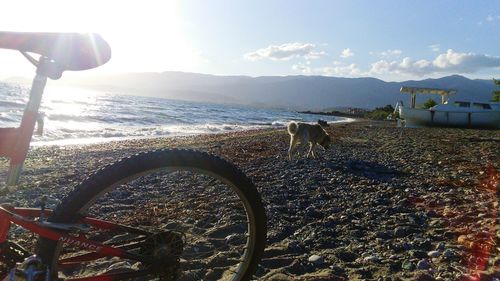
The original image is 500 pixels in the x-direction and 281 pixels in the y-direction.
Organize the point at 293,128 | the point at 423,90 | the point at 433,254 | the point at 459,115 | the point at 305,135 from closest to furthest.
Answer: the point at 433,254 < the point at 305,135 < the point at 293,128 < the point at 459,115 < the point at 423,90

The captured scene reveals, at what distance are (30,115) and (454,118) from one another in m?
33.0

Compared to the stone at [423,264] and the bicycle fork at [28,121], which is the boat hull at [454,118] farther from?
the bicycle fork at [28,121]

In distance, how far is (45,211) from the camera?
260 centimetres

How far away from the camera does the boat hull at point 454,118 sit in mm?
30078

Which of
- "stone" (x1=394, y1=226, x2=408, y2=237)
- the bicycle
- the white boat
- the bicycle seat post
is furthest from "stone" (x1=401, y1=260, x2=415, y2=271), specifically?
the white boat

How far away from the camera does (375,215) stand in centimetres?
574

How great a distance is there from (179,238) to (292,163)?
368 inches

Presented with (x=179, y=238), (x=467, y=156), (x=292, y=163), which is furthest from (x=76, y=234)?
(x=467, y=156)

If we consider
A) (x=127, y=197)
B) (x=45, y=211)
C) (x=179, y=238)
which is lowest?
(x=127, y=197)

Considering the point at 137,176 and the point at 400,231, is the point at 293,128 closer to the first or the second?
the point at 400,231

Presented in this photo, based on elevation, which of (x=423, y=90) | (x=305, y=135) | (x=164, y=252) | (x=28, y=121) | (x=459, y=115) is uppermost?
(x=423, y=90)

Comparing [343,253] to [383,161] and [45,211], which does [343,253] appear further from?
[383,161]

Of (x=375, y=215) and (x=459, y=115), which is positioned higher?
(x=459, y=115)

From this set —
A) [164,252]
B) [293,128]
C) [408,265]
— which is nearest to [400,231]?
[408,265]
